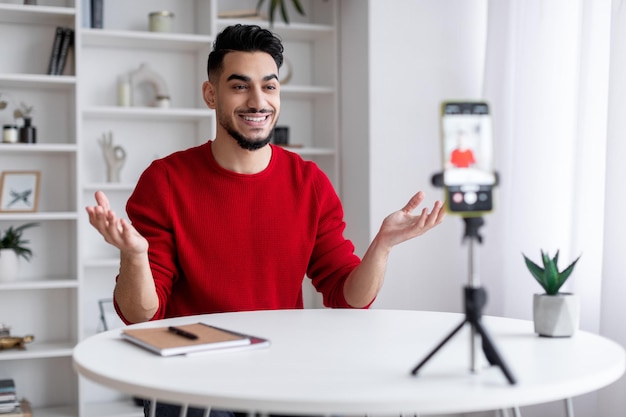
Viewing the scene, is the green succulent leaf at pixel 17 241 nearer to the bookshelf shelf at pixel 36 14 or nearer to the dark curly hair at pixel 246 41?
the bookshelf shelf at pixel 36 14

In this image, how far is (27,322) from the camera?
3.76 meters

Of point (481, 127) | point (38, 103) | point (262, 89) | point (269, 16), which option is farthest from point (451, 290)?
point (481, 127)

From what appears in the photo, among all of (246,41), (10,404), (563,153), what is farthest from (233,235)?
(10,404)

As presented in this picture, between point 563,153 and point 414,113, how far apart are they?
807 mm

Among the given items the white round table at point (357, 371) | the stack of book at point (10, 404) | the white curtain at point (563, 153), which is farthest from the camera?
the stack of book at point (10, 404)

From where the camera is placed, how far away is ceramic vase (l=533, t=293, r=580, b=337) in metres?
1.45

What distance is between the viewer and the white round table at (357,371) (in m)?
1.03

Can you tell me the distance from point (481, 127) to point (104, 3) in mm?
3118

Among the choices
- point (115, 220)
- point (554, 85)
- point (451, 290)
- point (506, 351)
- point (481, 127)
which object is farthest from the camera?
point (451, 290)

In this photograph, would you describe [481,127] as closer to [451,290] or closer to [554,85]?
[554,85]

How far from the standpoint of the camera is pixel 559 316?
4.75 ft

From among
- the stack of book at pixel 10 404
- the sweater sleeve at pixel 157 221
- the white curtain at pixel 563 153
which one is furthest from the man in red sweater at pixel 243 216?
the stack of book at pixel 10 404

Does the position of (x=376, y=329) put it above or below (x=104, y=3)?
below

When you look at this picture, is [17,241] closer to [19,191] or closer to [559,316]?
[19,191]
